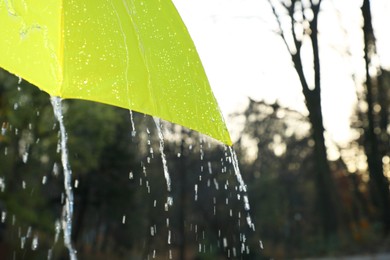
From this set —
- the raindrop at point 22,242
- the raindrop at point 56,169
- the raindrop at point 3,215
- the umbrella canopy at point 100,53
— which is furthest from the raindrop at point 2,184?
the umbrella canopy at point 100,53

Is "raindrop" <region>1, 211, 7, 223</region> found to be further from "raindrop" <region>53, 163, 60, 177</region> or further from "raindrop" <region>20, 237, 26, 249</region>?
"raindrop" <region>53, 163, 60, 177</region>

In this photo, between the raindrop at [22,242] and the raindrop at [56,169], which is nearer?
the raindrop at [22,242]

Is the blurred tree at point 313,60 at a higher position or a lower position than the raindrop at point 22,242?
higher

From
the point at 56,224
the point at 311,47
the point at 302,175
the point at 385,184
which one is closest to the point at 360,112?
the point at 385,184

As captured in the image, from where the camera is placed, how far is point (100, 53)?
3.57 metres

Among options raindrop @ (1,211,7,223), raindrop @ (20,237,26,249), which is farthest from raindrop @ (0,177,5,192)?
raindrop @ (20,237,26,249)

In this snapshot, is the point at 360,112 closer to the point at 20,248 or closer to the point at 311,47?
the point at 311,47

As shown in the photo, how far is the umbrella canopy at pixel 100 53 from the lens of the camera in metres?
3.49

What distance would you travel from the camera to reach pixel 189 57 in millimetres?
4070

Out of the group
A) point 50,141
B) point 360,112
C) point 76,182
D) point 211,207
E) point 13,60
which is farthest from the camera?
point 211,207

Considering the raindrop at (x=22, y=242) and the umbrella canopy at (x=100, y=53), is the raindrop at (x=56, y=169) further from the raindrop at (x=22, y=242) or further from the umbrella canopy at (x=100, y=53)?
the umbrella canopy at (x=100, y=53)

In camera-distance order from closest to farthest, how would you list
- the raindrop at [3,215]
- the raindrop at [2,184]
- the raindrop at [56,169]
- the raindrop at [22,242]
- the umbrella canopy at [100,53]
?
1. the umbrella canopy at [100,53]
2. the raindrop at [2,184]
3. the raindrop at [3,215]
4. the raindrop at [22,242]
5. the raindrop at [56,169]

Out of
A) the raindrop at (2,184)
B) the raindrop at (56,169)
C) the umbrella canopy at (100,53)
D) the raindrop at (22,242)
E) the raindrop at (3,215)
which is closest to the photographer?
the umbrella canopy at (100,53)

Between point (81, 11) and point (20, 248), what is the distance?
54.9 feet
